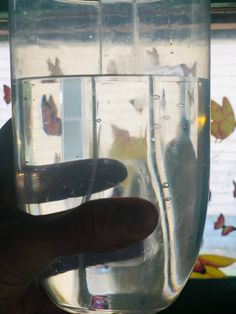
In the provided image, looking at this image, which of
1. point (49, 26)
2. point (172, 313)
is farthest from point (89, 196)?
point (172, 313)

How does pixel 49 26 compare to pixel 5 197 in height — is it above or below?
above

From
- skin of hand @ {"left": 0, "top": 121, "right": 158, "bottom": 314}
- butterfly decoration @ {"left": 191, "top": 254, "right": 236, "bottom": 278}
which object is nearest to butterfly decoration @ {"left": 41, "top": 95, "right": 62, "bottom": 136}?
skin of hand @ {"left": 0, "top": 121, "right": 158, "bottom": 314}

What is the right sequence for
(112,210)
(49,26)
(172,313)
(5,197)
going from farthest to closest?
(172,313)
(5,197)
(49,26)
(112,210)

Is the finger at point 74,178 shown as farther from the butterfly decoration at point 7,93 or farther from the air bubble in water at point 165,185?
the butterfly decoration at point 7,93

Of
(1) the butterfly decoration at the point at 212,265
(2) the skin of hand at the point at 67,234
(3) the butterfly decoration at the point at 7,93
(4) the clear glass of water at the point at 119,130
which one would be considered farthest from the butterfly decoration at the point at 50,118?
(1) the butterfly decoration at the point at 212,265

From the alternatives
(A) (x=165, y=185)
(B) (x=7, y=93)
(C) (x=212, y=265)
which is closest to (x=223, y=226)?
(C) (x=212, y=265)

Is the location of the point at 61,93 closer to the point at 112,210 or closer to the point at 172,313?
the point at 112,210
